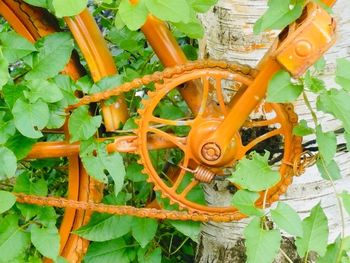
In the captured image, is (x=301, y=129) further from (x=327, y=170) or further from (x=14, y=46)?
(x=14, y=46)

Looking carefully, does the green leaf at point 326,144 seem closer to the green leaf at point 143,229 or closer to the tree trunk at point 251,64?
the tree trunk at point 251,64

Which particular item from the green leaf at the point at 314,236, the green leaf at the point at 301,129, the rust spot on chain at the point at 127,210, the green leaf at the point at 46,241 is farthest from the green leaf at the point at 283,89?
the green leaf at the point at 46,241

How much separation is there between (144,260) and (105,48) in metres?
0.49

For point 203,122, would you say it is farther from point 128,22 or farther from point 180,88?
point 128,22

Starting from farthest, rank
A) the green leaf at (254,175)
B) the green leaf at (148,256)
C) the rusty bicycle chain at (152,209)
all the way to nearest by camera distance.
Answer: the green leaf at (148,256), the rusty bicycle chain at (152,209), the green leaf at (254,175)

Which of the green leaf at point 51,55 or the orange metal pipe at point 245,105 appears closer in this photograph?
the orange metal pipe at point 245,105

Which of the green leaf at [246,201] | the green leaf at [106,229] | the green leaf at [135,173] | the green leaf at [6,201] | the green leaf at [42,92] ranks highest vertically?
the green leaf at [246,201]

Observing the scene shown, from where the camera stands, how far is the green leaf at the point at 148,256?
1.82m

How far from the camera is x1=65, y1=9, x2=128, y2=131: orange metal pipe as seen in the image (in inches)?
64.7

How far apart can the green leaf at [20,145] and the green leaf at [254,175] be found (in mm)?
439

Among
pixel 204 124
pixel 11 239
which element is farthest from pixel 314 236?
pixel 11 239

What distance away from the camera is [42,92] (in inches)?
61.4

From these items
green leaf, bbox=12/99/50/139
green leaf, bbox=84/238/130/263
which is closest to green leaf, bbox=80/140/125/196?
green leaf, bbox=12/99/50/139

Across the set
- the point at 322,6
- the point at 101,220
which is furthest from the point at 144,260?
the point at 322,6
